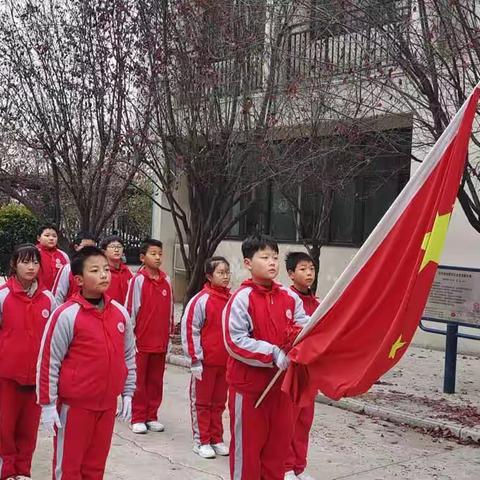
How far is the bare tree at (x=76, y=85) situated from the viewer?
11352mm

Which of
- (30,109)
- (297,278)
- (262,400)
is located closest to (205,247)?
(30,109)

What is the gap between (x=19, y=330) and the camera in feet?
16.4

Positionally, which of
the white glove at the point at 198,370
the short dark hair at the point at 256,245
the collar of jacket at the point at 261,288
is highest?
the short dark hair at the point at 256,245

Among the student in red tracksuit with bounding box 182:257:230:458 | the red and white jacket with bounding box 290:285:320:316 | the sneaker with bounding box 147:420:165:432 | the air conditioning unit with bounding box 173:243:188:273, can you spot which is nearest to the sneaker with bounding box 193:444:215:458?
the student in red tracksuit with bounding box 182:257:230:458

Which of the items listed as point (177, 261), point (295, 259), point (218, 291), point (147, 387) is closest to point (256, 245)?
point (295, 259)

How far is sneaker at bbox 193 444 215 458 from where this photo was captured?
233 inches

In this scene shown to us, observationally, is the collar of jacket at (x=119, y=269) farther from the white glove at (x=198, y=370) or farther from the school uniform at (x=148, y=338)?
the white glove at (x=198, y=370)

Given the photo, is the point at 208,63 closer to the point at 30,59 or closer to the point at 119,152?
the point at 119,152

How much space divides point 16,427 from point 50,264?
375 cm

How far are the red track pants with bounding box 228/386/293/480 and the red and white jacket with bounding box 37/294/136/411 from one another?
0.80 m

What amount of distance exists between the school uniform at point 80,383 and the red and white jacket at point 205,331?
170 centimetres

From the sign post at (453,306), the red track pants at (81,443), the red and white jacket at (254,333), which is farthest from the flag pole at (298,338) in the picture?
the sign post at (453,306)

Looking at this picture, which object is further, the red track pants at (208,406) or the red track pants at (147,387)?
the red track pants at (147,387)

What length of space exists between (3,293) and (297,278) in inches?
84.4
